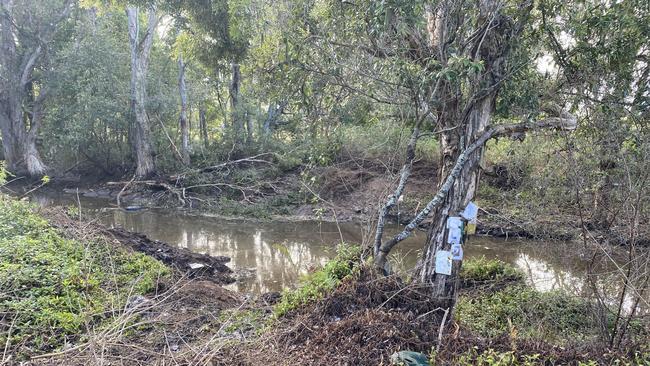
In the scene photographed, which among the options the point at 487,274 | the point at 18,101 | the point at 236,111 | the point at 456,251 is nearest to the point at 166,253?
the point at 487,274

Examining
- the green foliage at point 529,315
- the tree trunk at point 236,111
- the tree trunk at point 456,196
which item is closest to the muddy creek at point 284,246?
the green foliage at point 529,315

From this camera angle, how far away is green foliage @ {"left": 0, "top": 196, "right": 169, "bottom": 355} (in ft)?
14.2

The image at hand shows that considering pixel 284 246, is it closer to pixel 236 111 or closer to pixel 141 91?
pixel 236 111

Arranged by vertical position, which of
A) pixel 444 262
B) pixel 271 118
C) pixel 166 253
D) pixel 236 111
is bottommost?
pixel 166 253

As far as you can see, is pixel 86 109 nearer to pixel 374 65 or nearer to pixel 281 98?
pixel 281 98

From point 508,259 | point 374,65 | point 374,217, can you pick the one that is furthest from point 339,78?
point 508,259

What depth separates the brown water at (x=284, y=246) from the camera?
7488mm

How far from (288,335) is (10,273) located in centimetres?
330

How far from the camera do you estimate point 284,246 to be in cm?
1069

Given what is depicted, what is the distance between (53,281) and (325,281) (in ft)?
10.6

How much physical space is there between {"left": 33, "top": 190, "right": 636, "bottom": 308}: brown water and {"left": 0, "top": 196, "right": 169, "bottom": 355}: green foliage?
2.10 m

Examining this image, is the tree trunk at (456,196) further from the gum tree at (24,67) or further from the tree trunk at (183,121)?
the gum tree at (24,67)

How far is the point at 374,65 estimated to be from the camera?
491 centimetres

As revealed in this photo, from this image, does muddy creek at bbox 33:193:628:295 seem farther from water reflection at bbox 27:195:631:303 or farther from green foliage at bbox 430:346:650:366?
green foliage at bbox 430:346:650:366
